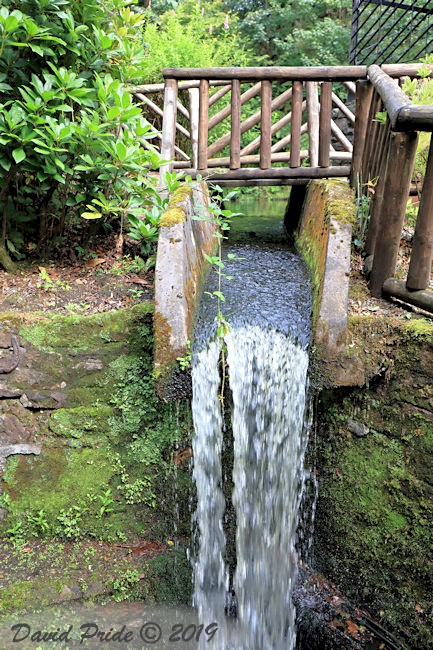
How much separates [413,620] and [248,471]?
1.25m

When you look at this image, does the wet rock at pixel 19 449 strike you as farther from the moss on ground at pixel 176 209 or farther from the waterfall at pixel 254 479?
the moss on ground at pixel 176 209

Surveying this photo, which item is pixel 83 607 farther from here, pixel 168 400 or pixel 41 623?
pixel 168 400

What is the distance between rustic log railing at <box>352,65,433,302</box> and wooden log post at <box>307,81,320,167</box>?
123cm

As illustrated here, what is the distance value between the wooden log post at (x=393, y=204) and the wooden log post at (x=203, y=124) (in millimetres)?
2107

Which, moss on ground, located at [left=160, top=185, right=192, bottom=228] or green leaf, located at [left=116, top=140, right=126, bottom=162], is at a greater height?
green leaf, located at [left=116, top=140, right=126, bottom=162]

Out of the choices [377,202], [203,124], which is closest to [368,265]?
[377,202]

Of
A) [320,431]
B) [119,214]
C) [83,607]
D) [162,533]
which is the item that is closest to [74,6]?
[119,214]

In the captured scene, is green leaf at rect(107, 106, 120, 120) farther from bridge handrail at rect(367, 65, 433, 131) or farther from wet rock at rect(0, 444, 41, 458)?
wet rock at rect(0, 444, 41, 458)

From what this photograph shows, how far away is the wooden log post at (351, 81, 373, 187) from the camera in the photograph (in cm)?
417

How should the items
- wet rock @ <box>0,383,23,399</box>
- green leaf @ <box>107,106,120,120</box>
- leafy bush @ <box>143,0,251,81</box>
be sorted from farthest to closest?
leafy bush @ <box>143,0,251,81</box> < green leaf @ <box>107,106,120,120</box> < wet rock @ <box>0,383,23,399</box>

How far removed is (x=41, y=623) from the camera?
9.60 ft

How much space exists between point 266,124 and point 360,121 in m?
0.96

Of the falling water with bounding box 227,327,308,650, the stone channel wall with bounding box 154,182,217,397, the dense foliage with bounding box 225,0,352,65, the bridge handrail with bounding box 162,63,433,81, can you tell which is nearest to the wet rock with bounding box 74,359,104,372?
the stone channel wall with bounding box 154,182,217,397

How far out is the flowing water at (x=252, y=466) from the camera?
2.98 m
